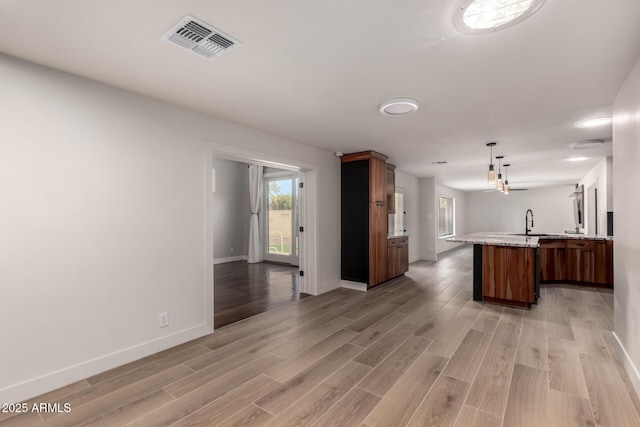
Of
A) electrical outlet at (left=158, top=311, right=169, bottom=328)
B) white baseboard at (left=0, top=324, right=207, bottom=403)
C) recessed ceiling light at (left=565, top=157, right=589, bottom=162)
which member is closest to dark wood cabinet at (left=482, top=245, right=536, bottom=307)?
recessed ceiling light at (left=565, top=157, right=589, bottom=162)

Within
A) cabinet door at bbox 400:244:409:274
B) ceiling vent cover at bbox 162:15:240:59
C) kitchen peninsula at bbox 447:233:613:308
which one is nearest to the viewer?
ceiling vent cover at bbox 162:15:240:59

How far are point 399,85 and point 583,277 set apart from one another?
5.50m

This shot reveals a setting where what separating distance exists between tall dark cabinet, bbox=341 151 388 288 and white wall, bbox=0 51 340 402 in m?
2.56

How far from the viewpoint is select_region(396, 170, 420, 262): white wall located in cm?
795

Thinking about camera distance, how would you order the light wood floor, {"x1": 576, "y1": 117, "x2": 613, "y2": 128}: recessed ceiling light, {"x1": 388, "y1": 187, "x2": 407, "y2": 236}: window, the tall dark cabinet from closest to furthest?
the light wood floor
{"x1": 576, "y1": 117, "x2": 613, "y2": 128}: recessed ceiling light
the tall dark cabinet
{"x1": 388, "y1": 187, "x2": 407, "y2": 236}: window

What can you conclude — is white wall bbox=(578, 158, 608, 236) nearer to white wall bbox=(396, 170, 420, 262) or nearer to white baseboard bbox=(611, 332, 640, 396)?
white wall bbox=(396, 170, 420, 262)

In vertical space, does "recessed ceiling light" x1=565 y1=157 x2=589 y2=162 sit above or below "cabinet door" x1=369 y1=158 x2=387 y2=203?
above

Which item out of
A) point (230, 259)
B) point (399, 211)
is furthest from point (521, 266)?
point (230, 259)

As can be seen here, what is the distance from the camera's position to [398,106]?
2.87m

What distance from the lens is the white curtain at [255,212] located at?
786 cm

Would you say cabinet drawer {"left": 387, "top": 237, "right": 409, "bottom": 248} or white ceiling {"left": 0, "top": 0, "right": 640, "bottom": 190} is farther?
cabinet drawer {"left": 387, "top": 237, "right": 409, "bottom": 248}

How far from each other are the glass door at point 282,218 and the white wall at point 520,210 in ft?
29.1

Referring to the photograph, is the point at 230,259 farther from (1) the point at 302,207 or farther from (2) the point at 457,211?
(2) the point at 457,211

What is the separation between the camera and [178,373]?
7.95 feet
